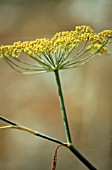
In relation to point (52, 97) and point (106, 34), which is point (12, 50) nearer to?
point (106, 34)

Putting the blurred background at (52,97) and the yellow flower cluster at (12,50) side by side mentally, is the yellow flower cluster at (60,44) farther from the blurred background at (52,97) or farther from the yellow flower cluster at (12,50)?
the blurred background at (52,97)

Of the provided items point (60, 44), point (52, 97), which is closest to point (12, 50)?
point (60, 44)

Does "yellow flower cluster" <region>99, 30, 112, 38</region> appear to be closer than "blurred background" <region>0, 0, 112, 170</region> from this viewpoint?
Yes

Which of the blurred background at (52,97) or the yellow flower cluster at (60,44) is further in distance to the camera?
the blurred background at (52,97)

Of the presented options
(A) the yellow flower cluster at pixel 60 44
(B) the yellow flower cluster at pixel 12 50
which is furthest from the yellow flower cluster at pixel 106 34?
(B) the yellow flower cluster at pixel 12 50

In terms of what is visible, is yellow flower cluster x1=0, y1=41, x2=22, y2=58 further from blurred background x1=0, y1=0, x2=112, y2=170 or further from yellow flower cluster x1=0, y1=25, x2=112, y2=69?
blurred background x1=0, y1=0, x2=112, y2=170

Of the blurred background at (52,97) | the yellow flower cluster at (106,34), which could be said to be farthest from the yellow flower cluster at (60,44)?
the blurred background at (52,97)

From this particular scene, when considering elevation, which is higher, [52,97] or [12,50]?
[12,50]

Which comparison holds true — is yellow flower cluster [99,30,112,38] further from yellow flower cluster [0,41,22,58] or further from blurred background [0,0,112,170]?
blurred background [0,0,112,170]

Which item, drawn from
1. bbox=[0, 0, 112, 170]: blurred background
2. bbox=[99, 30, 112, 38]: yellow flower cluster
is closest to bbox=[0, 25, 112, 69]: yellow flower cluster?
bbox=[99, 30, 112, 38]: yellow flower cluster
